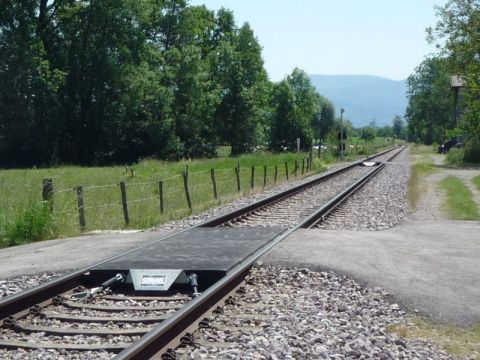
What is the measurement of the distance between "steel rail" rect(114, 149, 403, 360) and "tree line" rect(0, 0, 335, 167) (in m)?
44.4

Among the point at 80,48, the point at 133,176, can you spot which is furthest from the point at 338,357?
the point at 80,48

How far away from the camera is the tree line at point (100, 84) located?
1960 inches

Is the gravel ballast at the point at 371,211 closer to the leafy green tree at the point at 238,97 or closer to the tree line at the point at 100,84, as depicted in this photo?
the tree line at the point at 100,84

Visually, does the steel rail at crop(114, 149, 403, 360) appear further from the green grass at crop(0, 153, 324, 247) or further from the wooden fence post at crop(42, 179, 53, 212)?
the wooden fence post at crop(42, 179, 53, 212)

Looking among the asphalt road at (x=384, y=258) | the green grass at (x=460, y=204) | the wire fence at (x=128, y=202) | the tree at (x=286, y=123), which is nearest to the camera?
the asphalt road at (x=384, y=258)

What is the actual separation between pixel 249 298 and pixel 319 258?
2260 millimetres

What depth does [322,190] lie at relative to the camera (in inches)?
940

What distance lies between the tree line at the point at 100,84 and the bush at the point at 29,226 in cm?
3818

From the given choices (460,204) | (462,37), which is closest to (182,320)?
(460,204)

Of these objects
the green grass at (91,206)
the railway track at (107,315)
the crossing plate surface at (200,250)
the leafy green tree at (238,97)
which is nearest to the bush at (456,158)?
the leafy green tree at (238,97)

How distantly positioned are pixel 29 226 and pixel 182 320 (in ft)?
25.6

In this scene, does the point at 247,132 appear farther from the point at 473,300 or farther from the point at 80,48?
the point at 473,300

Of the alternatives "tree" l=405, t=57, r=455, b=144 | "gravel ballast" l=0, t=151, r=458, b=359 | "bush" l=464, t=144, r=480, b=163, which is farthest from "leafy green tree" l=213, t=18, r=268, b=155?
"gravel ballast" l=0, t=151, r=458, b=359

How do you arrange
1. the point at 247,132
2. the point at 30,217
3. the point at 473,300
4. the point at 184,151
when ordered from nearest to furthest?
the point at 473,300 < the point at 30,217 < the point at 184,151 < the point at 247,132
